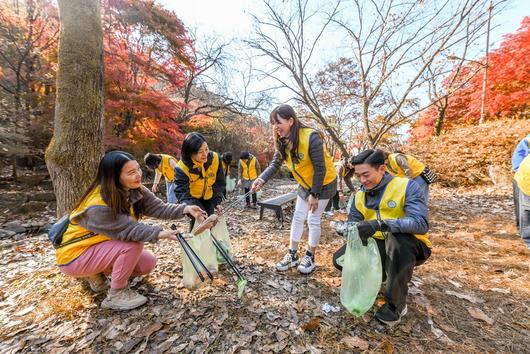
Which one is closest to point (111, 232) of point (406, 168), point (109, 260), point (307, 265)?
point (109, 260)

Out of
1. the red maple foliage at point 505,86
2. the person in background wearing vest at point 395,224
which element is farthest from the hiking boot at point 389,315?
the red maple foliage at point 505,86

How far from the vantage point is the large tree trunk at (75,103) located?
7.97 ft

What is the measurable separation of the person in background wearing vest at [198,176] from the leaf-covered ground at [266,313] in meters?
0.89

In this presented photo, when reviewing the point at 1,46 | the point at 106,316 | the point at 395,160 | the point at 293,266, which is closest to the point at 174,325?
the point at 106,316

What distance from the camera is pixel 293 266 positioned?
9.09 ft

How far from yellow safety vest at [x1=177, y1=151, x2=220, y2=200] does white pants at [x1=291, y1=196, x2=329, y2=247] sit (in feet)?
3.45

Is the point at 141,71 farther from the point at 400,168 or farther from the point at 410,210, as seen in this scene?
the point at 410,210

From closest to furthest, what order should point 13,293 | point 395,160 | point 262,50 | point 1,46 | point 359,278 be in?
point 359,278
point 13,293
point 395,160
point 262,50
point 1,46

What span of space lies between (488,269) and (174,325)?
12.2ft

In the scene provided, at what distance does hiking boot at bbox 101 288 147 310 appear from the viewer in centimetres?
197

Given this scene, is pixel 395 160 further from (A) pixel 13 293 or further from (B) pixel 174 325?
(A) pixel 13 293

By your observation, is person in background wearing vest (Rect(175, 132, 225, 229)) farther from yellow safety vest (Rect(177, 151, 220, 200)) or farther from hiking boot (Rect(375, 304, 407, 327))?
hiking boot (Rect(375, 304, 407, 327))

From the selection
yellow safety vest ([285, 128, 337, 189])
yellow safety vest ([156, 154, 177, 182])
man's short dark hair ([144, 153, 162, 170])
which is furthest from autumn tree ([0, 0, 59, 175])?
yellow safety vest ([285, 128, 337, 189])

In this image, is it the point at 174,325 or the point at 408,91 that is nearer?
the point at 174,325
